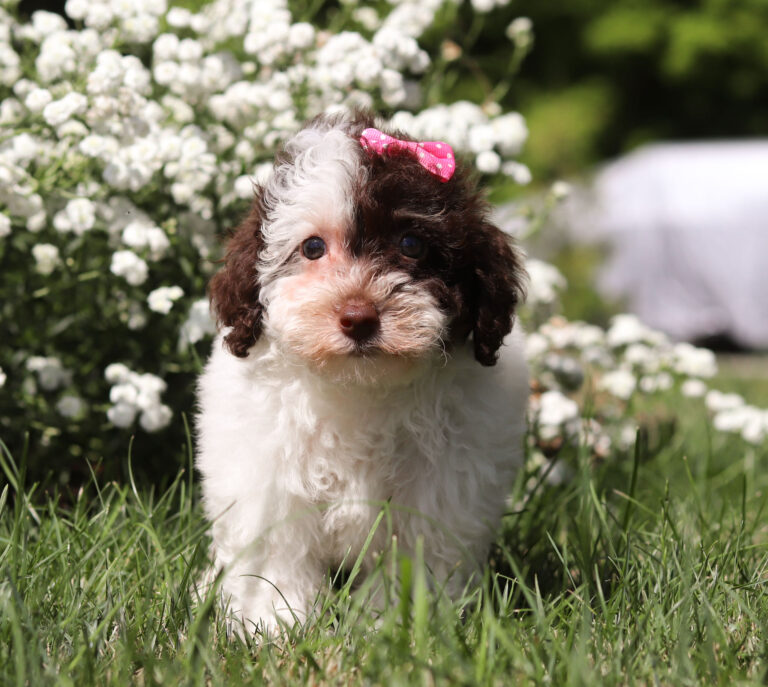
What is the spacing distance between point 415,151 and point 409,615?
1425 mm

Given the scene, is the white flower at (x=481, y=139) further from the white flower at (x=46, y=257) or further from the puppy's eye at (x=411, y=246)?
the white flower at (x=46, y=257)

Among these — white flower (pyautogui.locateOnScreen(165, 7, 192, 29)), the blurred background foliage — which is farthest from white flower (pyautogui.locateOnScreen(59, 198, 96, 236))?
the blurred background foliage

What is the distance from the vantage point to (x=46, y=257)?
3.71 meters

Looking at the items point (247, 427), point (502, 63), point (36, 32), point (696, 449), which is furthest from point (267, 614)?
point (502, 63)

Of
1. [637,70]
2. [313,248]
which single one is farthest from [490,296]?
[637,70]

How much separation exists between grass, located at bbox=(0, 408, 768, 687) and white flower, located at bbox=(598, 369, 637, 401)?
1.33 meters

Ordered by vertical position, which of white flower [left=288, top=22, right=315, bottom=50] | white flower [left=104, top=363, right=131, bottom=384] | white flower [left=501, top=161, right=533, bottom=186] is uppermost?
white flower [left=288, top=22, right=315, bottom=50]

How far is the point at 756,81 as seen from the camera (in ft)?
58.0

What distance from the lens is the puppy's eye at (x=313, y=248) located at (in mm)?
2855

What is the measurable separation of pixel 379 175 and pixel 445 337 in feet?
1.76

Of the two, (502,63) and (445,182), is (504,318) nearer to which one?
(445,182)

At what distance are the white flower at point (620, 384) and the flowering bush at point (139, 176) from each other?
1.29 ft

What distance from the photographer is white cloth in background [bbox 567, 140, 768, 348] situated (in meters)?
13.3

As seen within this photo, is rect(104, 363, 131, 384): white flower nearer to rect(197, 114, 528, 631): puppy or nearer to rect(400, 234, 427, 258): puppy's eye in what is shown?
rect(197, 114, 528, 631): puppy
